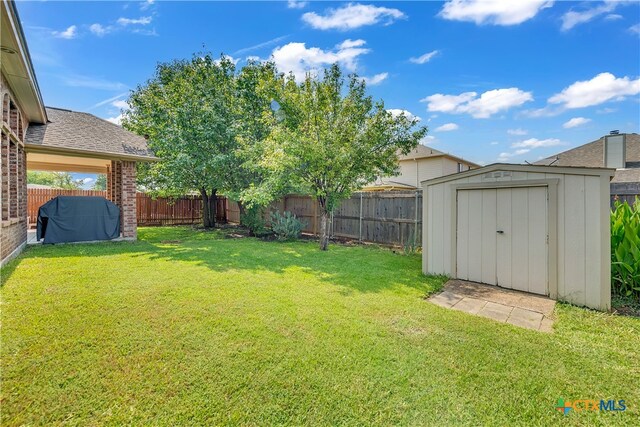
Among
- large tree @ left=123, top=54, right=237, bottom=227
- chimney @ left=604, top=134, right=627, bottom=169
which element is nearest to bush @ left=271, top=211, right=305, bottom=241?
large tree @ left=123, top=54, right=237, bottom=227

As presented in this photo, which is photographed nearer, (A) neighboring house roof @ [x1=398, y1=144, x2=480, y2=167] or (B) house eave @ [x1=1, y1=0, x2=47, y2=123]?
(B) house eave @ [x1=1, y1=0, x2=47, y2=123]

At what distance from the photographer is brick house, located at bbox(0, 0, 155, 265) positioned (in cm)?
509

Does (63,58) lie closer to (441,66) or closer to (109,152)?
(109,152)

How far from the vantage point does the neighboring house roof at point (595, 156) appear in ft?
46.3

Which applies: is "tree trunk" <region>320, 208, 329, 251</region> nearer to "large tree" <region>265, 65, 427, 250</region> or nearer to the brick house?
"large tree" <region>265, 65, 427, 250</region>

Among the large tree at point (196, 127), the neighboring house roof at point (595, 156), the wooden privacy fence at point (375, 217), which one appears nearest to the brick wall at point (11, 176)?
the large tree at point (196, 127)

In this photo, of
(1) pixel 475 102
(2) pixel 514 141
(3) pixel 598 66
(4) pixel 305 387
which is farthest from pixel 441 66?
(4) pixel 305 387

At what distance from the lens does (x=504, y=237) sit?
16.3ft

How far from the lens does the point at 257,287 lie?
4.70 metres

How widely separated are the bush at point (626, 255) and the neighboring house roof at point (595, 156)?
11.4 metres

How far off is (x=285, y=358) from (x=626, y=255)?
553 cm

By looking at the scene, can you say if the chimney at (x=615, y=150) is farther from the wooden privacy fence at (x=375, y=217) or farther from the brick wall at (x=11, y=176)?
the brick wall at (x=11, y=176)

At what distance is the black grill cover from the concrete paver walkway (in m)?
9.88

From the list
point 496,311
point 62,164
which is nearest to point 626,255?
point 496,311
